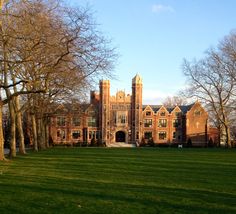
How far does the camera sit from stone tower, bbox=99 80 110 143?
8162 centimetres

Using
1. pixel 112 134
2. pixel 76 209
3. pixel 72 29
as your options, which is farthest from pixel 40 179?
pixel 112 134

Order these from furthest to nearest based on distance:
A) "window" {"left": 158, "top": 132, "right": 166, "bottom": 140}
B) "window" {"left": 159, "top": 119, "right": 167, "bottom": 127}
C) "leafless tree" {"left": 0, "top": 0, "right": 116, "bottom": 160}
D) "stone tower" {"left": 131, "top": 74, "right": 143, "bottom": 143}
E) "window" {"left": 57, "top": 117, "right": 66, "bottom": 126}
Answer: "window" {"left": 159, "top": 119, "right": 167, "bottom": 127}, "window" {"left": 158, "top": 132, "right": 166, "bottom": 140}, "stone tower" {"left": 131, "top": 74, "right": 143, "bottom": 143}, "window" {"left": 57, "top": 117, "right": 66, "bottom": 126}, "leafless tree" {"left": 0, "top": 0, "right": 116, "bottom": 160}

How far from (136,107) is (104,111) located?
6.86 m

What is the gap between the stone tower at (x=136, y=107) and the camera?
82.1m

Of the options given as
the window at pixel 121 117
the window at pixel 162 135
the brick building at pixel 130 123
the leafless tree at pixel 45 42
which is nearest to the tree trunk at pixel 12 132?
the leafless tree at pixel 45 42

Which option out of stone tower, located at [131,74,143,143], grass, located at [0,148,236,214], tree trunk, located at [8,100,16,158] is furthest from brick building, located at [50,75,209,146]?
grass, located at [0,148,236,214]

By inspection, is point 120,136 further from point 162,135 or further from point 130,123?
point 162,135

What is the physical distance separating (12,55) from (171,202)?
1661cm

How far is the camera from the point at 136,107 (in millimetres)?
83250

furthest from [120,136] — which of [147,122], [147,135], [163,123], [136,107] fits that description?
[163,123]

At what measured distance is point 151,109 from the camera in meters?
85.4

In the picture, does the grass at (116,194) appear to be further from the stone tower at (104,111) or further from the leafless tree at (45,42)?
the stone tower at (104,111)

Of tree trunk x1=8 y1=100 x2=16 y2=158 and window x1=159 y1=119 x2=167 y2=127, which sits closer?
tree trunk x1=8 y1=100 x2=16 y2=158

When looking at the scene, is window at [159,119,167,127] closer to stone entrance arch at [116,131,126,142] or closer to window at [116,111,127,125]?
window at [116,111,127,125]
